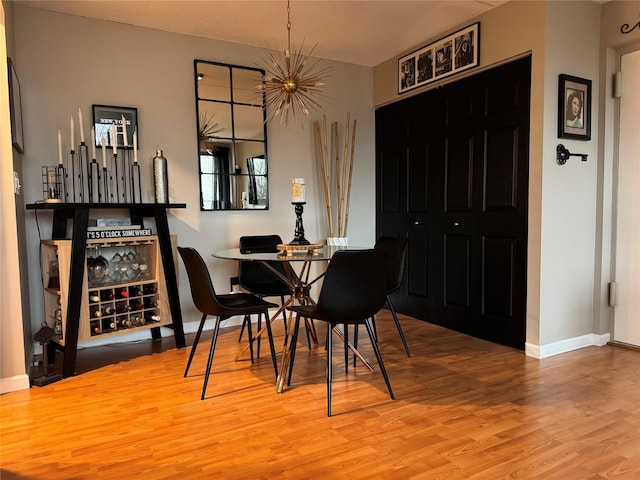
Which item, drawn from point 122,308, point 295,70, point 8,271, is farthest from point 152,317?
point 295,70

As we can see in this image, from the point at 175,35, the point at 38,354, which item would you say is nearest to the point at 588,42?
the point at 175,35

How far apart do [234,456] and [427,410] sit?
0.99m

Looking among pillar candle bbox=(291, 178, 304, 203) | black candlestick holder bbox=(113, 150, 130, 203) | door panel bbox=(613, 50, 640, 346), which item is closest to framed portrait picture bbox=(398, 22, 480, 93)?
door panel bbox=(613, 50, 640, 346)

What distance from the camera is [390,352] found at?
3.27 metres

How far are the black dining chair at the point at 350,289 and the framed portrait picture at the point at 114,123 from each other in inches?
82.5

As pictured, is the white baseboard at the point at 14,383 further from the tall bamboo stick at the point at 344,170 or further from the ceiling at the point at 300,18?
the tall bamboo stick at the point at 344,170

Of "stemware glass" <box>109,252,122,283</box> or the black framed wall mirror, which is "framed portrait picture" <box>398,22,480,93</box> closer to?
the black framed wall mirror

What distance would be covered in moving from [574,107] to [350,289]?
2143 mm

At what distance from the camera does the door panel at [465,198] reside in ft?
10.8

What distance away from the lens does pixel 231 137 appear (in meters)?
4.06

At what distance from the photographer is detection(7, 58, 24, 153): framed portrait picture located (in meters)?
2.74

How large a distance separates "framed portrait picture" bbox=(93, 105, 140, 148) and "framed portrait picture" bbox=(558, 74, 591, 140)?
3103 millimetres

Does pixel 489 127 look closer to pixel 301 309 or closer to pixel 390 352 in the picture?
pixel 390 352

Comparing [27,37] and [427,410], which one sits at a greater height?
[27,37]
